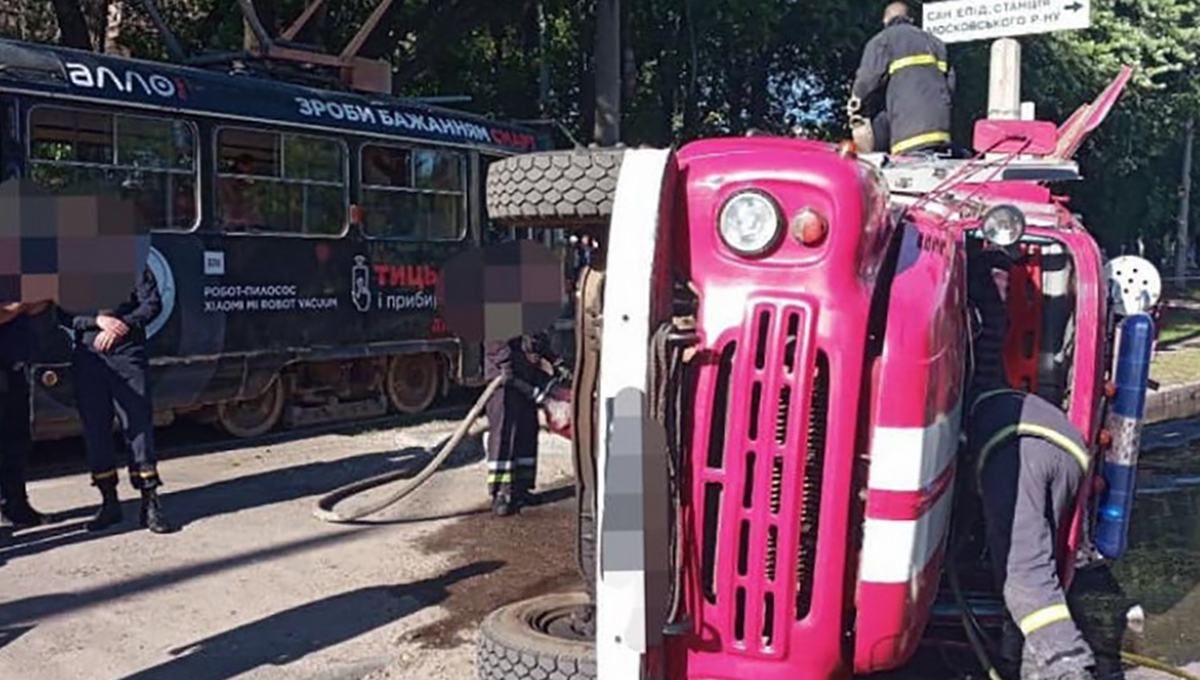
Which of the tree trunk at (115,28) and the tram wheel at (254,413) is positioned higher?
the tree trunk at (115,28)

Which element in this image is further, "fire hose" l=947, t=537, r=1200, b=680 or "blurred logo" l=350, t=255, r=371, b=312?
"blurred logo" l=350, t=255, r=371, b=312

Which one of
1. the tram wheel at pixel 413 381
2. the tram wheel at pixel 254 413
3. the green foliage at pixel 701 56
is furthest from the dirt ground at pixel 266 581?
the green foliage at pixel 701 56

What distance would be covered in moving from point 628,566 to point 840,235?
0.90m

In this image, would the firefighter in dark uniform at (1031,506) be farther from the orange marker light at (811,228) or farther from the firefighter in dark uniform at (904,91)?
the firefighter in dark uniform at (904,91)

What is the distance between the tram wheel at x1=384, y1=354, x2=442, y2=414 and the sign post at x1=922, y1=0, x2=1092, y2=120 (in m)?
5.55

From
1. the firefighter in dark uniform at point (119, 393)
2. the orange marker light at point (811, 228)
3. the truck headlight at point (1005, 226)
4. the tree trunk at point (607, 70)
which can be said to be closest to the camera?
the orange marker light at point (811, 228)

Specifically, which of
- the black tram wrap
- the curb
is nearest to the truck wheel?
the black tram wrap

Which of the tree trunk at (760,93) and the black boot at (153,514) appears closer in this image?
the black boot at (153,514)

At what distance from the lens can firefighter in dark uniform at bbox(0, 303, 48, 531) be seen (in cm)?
666

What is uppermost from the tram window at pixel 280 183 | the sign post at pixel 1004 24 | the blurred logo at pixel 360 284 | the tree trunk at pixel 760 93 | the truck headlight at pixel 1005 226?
the tree trunk at pixel 760 93

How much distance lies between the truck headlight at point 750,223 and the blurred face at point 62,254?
4143 mm

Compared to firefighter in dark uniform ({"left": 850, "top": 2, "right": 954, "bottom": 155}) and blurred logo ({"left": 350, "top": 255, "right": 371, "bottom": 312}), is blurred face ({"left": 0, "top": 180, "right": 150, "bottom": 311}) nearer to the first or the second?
firefighter in dark uniform ({"left": 850, "top": 2, "right": 954, "bottom": 155})

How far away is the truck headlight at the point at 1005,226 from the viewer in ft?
13.4

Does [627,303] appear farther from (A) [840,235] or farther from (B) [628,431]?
(A) [840,235]
